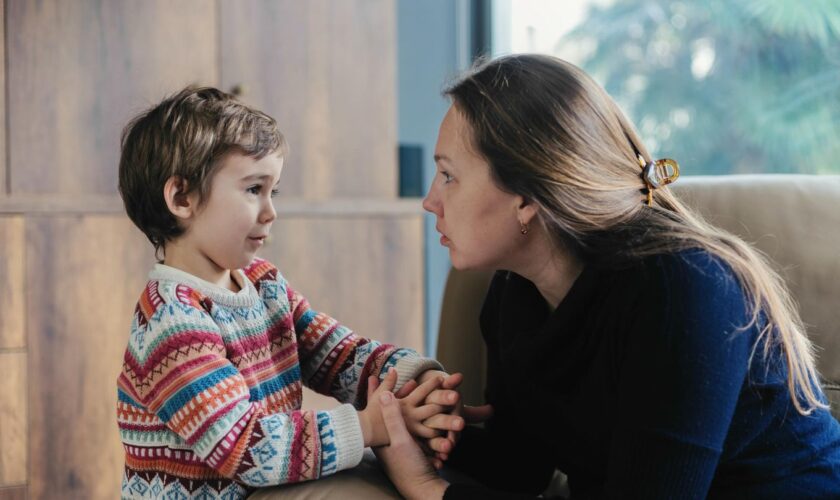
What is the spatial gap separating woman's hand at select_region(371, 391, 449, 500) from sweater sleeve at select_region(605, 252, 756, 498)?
252mm

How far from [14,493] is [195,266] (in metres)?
1.00

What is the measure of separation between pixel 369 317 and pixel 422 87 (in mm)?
1036

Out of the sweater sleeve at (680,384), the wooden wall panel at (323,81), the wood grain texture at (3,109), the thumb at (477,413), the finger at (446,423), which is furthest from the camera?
the wooden wall panel at (323,81)

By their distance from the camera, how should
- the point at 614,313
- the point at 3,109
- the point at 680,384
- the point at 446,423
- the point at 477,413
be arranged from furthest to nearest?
the point at 3,109
the point at 477,413
the point at 446,423
the point at 614,313
the point at 680,384

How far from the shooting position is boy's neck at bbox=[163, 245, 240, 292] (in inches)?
48.9

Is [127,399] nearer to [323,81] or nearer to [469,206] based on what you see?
[469,206]

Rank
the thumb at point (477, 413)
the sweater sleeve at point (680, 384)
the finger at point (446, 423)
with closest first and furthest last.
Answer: the sweater sleeve at point (680, 384)
the finger at point (446, 423)
the thumb at point (477, 413)

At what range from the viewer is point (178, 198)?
1.23 meters

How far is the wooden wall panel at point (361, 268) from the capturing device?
241 cm

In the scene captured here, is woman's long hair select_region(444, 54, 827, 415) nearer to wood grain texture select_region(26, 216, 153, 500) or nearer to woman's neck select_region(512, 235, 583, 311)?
woman's neck select_region(512, 235, 583, 311)

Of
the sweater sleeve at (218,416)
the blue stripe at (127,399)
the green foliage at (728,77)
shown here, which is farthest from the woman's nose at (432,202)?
the green foliage at (728,77)

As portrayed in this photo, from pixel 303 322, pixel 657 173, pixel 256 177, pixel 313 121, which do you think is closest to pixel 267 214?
pixel 256 177

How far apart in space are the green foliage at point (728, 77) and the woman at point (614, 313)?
142cm

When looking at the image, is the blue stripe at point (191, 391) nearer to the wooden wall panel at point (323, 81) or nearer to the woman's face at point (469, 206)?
the woman's face at point (469, 206)
